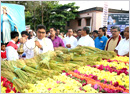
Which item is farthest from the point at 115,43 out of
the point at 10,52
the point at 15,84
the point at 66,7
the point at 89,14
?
the point at 66,7

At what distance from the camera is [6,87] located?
160cm

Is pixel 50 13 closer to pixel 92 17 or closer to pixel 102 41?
pixel 92 17

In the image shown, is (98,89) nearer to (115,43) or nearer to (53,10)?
(115,43)

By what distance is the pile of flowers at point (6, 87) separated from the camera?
1.55m

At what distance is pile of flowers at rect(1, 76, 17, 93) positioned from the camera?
1547 mm

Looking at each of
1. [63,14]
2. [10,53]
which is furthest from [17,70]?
[63,14]

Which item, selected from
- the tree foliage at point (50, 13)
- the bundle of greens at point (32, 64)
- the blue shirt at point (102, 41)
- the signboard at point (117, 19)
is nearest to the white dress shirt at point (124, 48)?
the blue shirt at point (102, 41)

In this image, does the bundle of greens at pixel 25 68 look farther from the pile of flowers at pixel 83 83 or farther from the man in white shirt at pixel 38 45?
the man in white shirt at pixel 38 45

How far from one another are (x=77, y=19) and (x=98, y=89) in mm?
17671

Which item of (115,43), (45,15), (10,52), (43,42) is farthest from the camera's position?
(45,15)

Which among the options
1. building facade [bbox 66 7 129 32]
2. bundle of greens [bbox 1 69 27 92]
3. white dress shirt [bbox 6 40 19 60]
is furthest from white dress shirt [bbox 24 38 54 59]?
building facade [bbox 66 7 129 32]

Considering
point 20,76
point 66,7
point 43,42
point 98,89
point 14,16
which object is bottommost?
point 98,89

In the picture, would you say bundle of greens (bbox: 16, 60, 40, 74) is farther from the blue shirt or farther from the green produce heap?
the blue shirt

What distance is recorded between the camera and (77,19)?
18734 mm
